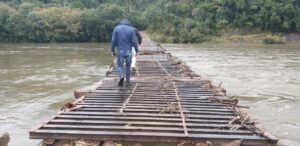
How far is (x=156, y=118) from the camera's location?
6.90 m

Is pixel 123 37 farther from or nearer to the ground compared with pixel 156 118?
farther from the ground

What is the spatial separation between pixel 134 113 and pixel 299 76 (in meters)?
13.5

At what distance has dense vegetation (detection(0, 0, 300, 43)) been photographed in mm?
53219

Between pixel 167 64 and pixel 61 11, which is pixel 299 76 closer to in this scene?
pixel 167 64

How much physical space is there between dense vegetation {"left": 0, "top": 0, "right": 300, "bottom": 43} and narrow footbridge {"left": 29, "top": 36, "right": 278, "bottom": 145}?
1642 inches

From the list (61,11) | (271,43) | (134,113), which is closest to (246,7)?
(271,43)

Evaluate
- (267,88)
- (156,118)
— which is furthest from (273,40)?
(156,118)

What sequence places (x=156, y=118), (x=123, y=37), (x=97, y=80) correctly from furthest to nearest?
(x=97, y=80), (x=123, y=37), (x=156, y=118)

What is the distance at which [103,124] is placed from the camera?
6527 millimetres

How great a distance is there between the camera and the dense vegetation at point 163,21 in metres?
53.2

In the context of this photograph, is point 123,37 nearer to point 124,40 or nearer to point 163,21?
point 124,40

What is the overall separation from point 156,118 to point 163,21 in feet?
162

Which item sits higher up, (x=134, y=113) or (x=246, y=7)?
(x=246, y=7)

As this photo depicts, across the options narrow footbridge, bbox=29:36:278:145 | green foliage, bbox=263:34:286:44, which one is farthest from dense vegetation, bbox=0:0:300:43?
narrow footbridge, bbox=29:36:278:145
